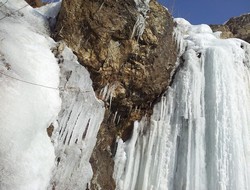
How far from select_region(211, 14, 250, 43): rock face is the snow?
954 cm

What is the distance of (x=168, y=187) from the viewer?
8.03 metres

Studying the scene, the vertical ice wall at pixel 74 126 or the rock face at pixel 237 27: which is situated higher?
the rock face at pixel 237 27

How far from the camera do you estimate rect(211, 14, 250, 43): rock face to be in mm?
14094

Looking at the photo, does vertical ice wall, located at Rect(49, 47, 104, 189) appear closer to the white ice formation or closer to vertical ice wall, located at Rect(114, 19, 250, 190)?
the white ice formation

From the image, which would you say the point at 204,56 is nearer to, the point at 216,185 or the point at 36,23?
the point at 216,185

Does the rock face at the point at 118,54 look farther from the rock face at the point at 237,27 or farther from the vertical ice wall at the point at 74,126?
the rock face at the point at 237,27

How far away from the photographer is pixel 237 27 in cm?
1471

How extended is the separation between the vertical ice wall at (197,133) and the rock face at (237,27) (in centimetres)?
455

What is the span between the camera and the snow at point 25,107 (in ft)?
15.1

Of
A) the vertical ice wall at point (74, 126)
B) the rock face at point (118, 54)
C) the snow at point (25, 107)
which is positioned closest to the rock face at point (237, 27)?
the rock face at point (118, 54)

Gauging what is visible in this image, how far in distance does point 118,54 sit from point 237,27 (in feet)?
27.5

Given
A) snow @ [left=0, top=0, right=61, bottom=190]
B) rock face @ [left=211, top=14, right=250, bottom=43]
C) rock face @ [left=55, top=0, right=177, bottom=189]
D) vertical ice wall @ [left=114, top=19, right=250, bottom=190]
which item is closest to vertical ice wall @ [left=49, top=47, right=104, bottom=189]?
snow @ [left=0, top=0, right=61, bottom=190]

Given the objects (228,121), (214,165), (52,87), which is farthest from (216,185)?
(52,87)

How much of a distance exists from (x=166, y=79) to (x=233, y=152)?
8.09ft
